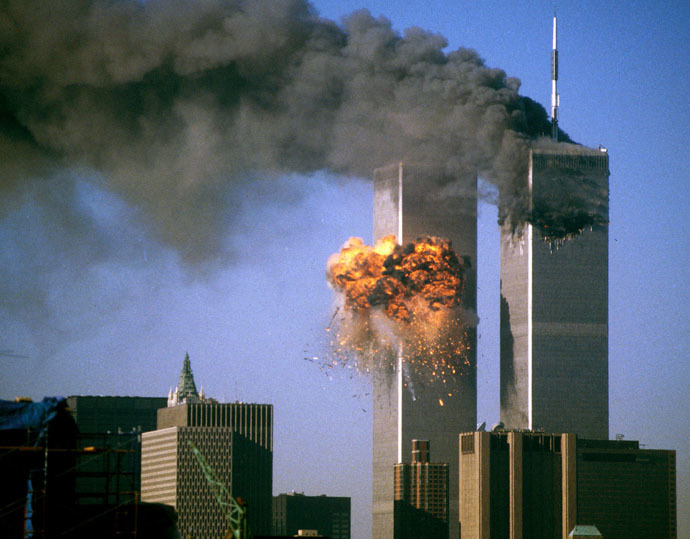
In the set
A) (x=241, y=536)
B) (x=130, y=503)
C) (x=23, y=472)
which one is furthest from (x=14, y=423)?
(x=241, y=536)

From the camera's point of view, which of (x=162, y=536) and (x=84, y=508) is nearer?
(x=84, y=508)

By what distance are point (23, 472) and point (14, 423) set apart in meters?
3.58

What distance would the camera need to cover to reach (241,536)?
465 ft

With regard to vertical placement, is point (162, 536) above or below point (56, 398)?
below

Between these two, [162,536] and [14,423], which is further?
[162,536]

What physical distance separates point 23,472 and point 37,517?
3.65m

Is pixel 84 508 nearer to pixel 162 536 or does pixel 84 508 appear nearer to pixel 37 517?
pixel 37 517

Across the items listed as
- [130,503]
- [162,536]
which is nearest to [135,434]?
[130,503]

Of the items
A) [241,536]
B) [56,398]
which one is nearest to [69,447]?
[56,398]

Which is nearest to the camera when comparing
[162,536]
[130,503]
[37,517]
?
[37,517]

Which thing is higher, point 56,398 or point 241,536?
point 56,398

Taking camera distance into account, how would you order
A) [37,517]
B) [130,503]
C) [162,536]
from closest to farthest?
1. [37,517]
2. [130,503]
3. [162,536]

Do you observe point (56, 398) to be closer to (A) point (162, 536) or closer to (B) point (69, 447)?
(B) point (69, 447)

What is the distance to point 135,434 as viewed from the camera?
13700 cm
